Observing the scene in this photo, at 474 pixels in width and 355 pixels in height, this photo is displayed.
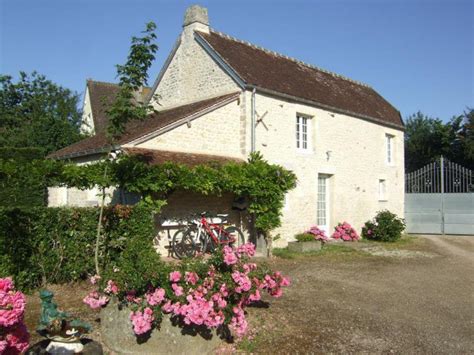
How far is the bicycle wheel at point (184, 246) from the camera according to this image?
10625 mm

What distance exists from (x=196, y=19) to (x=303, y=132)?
16.9ft

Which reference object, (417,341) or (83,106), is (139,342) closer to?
(417,341)

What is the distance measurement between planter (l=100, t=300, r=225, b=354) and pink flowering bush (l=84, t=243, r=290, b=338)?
0.23 feet

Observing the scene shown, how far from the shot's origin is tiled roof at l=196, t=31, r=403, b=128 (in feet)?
45.1

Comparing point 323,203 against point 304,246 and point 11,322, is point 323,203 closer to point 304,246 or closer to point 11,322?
point 304,246

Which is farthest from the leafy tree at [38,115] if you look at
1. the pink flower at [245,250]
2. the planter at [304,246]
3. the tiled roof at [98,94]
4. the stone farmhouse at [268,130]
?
the pink flower at [245,250]

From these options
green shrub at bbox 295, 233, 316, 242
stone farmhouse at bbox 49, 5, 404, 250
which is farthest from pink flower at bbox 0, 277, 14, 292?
green shrub at bbox 295, 233, 316, 242

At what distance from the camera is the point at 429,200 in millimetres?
18984

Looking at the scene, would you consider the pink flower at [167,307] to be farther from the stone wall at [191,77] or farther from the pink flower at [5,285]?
the stone wall at [191,77]

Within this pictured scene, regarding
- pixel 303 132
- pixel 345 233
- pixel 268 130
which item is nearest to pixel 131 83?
pixel 268 130

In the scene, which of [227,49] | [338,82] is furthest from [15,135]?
[338,82]

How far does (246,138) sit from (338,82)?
7.43 meters

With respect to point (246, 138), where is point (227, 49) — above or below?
above

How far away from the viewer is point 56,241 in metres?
7.38
